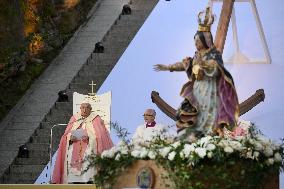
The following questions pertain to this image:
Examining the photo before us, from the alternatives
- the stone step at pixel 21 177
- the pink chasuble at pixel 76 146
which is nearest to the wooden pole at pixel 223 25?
the pink chasuble at pixel 76 146

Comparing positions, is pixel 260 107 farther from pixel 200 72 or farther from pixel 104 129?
pixel 200 72

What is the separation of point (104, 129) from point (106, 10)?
7912 millimetres

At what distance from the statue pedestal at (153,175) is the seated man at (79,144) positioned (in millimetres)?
4974

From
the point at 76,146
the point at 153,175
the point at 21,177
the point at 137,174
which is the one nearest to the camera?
the point at 153,175

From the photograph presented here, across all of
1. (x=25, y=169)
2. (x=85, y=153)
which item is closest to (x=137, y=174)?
(x=85, y=153)

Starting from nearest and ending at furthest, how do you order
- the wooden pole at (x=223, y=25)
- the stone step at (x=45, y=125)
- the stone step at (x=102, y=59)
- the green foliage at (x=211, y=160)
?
the green foliage at (x=211, y=160) < the wooden pole at (x=223, y=25) < the stone step at (x=45, y=125) < the stone step at (x=102, y=59)

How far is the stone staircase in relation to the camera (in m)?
17.7

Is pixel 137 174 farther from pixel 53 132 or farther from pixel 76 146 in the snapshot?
pixel 53 132

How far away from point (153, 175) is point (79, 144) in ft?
18.5

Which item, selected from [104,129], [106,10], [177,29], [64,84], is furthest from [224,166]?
[106,10]

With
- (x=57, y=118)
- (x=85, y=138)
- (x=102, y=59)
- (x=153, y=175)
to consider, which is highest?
(x=102, y=59)

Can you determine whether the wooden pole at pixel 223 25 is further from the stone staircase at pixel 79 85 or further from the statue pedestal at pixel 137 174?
the statue pedestal at pixel 137 174

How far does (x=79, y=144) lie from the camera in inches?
612

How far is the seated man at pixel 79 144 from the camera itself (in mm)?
15305
